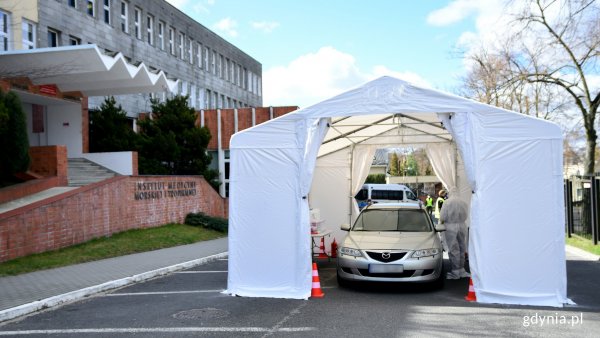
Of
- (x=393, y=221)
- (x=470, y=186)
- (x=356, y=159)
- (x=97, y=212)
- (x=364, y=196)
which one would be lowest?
(x=364, y=196)

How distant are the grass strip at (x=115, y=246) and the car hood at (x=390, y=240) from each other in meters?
6.85

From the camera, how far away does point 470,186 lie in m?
8.46

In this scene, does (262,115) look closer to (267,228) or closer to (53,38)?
(53,38)

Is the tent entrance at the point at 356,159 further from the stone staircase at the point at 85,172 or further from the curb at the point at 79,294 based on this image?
the stone staircase at the point at 85,172

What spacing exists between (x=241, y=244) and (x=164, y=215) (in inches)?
431

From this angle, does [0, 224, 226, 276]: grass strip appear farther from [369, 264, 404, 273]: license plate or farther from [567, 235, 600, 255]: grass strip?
[567, 235, 600, 255]: grass strip

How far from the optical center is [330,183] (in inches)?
577

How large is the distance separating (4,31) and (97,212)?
8880mm

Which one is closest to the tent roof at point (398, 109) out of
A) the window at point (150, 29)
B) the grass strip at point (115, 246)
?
the grass strip at point (115, 246)

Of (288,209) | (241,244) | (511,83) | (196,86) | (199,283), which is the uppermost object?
(196,86)

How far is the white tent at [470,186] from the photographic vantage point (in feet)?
26.6

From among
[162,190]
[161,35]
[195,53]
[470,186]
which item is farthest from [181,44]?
[470,186]

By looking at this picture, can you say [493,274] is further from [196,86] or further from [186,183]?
[196,86]

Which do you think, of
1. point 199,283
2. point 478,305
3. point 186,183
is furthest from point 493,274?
point 186,183
